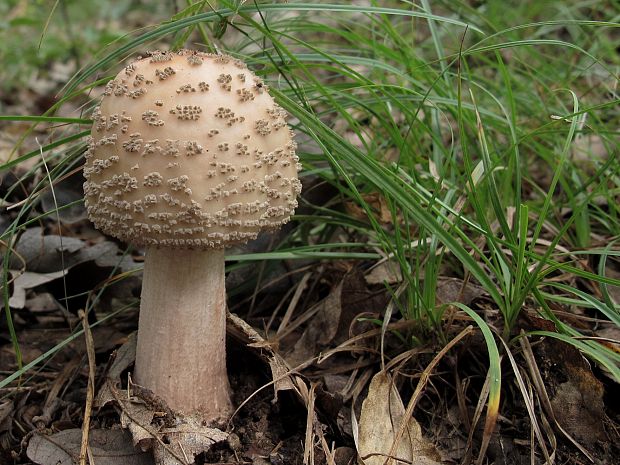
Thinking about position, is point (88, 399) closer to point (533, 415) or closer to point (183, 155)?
point (183, 155)

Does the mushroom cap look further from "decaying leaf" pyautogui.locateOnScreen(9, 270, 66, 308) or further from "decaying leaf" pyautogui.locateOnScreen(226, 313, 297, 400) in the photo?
"decaying leaf" pyautogui.locateOnScreen(9, 270, 66, 308)

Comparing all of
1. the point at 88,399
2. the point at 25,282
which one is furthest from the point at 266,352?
the point at 25,282

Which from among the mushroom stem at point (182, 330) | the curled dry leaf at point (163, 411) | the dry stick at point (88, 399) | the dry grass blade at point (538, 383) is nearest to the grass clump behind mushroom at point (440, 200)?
the dry grass blade at point (538, 383)

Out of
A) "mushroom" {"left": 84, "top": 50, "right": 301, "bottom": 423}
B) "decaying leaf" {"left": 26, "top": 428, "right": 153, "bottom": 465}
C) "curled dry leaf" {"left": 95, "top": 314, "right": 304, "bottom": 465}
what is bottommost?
"decaying leaf" {"left": 26, "top": 428, "right": 153, "bottom": 465}

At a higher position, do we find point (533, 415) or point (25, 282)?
point (25, 282)

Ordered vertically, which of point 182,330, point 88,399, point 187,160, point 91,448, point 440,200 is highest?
point 187,160

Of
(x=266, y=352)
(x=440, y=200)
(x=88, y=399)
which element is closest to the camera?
(x=88, y=399)

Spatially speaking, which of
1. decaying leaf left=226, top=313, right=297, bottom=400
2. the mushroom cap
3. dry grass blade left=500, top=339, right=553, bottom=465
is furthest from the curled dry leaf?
dry grass blade left=500, top=339, right=553, bottom=465

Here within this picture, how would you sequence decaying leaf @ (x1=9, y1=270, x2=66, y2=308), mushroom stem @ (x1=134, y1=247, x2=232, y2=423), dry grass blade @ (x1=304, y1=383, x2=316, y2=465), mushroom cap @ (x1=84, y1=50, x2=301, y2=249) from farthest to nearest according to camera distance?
decaying leaf @ (x1=9, y1=270, x2=66, y2=308), mushroom stem @ (x1=134, y1=247, x2=232, y2=423), dry grass blade @ (x1=304, y1=383, x2=316, y2=465), mushroom cap @ (x1=84, y1=50, x2=301, y2=249)
